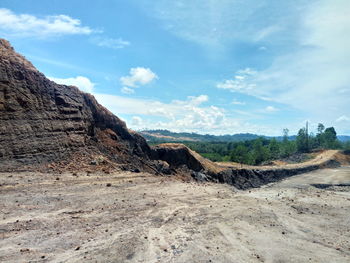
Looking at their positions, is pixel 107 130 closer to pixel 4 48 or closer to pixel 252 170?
pixel 4 48

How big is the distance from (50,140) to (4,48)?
6.57 m

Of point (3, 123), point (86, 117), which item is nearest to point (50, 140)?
point (3, 123)

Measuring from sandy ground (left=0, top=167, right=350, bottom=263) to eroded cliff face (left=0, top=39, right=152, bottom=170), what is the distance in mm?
2141

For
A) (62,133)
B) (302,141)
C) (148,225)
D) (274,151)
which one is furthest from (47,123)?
(302,141)

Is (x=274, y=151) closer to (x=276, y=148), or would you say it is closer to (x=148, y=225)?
(x=276, y=148)

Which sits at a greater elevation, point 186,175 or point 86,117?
point 86,117

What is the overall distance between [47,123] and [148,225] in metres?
10.6

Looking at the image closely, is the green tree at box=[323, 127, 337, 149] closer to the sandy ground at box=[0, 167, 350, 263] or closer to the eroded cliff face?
the sandy ground at box=[0, 167, 350, 263]

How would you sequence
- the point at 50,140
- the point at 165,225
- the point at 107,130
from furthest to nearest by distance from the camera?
the point at 107,130
the point at 50,140
the point at 165,225

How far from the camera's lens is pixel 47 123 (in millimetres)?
15000

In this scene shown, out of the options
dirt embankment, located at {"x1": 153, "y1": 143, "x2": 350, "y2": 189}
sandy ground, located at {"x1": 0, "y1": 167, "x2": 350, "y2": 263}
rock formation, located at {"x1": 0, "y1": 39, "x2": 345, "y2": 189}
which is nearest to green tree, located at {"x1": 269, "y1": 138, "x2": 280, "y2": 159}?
dirt embankment, located at {"x1": 153, "y1": 143, "x2": 350, "y2": 189}

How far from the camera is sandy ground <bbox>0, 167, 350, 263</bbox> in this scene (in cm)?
598

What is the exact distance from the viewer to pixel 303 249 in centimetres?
745

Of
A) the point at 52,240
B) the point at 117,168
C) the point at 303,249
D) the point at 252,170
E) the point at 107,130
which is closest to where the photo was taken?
the point at 52,240
